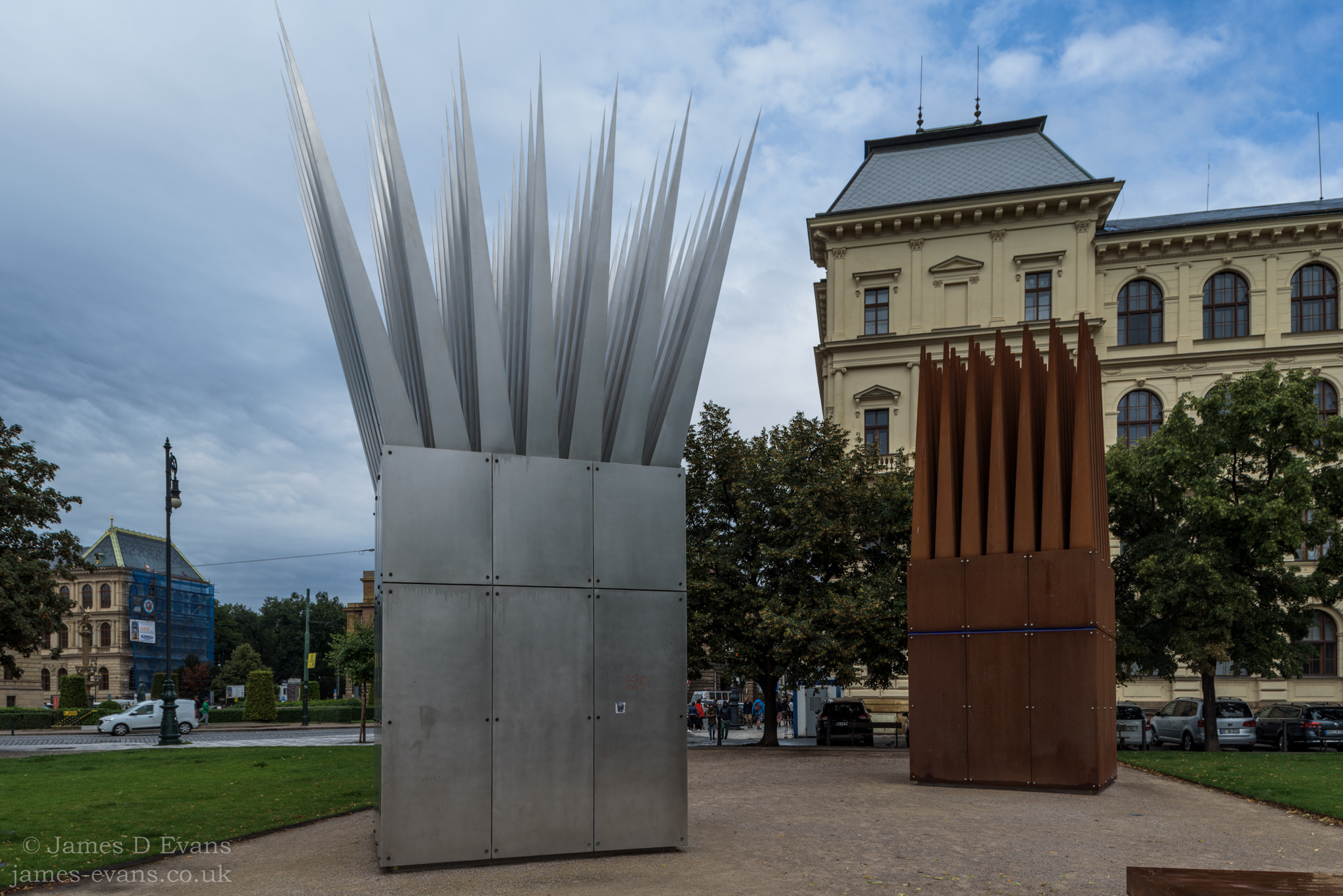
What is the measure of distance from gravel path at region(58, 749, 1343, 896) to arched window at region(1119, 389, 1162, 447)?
3155 cm

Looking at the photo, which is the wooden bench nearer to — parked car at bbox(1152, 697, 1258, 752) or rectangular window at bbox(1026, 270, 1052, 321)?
parked car at bbox(1152, 697, 1258, 752)

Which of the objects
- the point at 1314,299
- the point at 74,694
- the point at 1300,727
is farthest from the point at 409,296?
the point at 74,694

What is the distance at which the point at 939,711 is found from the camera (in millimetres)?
16672

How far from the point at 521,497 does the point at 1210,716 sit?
24450 mm

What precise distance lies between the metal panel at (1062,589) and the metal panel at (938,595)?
3.90ft

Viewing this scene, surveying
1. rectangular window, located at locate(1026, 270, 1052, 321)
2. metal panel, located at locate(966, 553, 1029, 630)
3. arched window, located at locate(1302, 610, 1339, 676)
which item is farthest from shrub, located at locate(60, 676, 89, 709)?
arched window, located at locate(1302, 610, 1339, 676)

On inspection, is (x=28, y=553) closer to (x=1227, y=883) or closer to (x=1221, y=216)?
(x=1227, y=883)

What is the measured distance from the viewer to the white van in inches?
1684

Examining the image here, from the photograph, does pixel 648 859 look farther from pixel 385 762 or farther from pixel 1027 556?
pixel 1027 556

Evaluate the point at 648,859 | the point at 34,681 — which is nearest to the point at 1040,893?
the point at 648,859

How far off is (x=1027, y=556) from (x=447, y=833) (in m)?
10.6

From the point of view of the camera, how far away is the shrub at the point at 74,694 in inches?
2233

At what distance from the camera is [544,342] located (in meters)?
9.98

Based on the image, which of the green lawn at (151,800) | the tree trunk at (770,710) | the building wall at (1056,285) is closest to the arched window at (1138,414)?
the building wall at (1056,285)
